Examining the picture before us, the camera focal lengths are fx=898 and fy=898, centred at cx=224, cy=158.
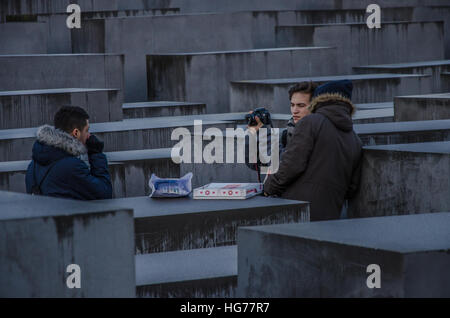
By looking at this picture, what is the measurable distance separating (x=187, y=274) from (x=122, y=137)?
585 cm

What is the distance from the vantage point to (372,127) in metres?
8.16

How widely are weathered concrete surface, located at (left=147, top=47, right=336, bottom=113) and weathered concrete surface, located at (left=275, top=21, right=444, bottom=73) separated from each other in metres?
1.36

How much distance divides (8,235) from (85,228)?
33 cm

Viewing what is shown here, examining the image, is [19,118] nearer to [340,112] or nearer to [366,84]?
[366,84]

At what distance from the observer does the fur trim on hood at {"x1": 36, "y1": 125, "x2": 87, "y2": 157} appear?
567 centimetres

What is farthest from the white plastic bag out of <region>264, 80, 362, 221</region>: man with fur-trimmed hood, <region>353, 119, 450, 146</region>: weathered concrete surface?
<region>353, 119, 450, 146</region>: weathered concrete surface

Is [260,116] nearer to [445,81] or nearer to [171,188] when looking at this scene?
[171,188]

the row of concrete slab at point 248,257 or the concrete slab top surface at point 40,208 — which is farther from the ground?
the concrete slab top surface at point 40,208

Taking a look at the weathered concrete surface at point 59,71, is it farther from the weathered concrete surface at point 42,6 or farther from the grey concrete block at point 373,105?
the weathered concrete surface at point 42,6

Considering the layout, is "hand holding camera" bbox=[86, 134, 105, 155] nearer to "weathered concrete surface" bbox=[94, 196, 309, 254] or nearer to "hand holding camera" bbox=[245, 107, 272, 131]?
"weathered concrete surface" bbox=[94, 196, 309, 254]

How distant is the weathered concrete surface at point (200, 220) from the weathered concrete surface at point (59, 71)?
32.2 ft

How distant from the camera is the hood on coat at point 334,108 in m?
5.43
